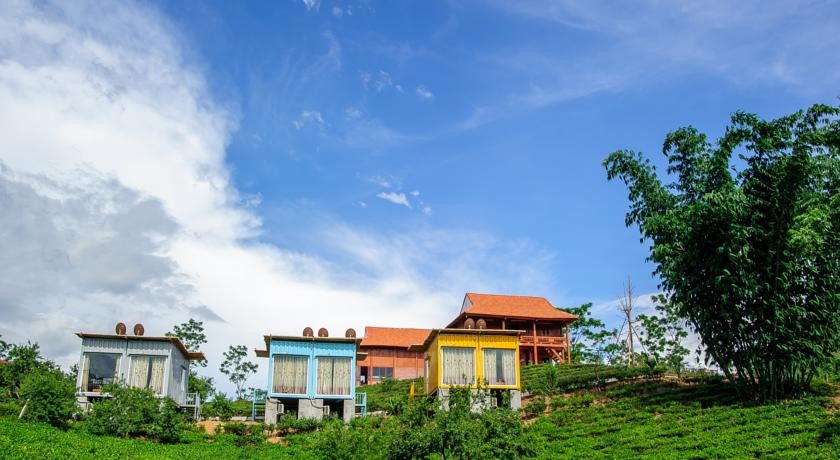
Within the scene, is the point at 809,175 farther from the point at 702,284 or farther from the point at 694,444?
the point at 694,444

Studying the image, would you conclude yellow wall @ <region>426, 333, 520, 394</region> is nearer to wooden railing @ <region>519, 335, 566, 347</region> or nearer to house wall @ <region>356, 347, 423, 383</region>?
wooden railing @ <region>519, 335, 566, 347</region>

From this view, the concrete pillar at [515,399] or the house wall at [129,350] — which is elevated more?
the house wall at [129,350]

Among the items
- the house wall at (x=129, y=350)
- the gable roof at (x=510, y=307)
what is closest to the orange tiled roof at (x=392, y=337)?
the gable roof at (x=510, y=307)

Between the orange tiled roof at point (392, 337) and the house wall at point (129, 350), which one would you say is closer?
the house wall at point (129, 350)

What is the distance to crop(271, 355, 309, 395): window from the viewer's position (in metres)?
32.5

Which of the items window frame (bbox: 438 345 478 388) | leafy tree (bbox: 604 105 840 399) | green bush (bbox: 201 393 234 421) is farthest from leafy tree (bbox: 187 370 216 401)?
leafy tree (bbox: 604 105 840 399)

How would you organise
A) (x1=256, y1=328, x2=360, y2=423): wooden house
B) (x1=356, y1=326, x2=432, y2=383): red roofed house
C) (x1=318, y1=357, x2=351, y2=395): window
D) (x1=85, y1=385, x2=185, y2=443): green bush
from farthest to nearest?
(x1=356, y1=326, x2=432, y2=383): red roofed house < (x1=318, y1=357, x2=351, y2=395): window < (x1=256, y1=328, x2=360, y2=423): wooden house < (x1=85, y1=385, x2=185, y2=443): green bush

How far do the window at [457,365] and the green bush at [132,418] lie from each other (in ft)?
38.8

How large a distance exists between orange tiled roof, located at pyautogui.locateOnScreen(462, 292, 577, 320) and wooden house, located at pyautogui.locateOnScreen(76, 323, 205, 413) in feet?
80.5

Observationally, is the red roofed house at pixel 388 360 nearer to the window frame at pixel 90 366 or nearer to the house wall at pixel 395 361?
the house wall at pixel 395 361

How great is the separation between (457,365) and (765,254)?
14007mm

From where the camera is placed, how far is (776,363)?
91.5ft

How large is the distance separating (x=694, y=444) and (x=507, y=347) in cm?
1142

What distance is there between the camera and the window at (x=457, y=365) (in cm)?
3266
